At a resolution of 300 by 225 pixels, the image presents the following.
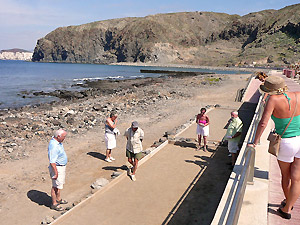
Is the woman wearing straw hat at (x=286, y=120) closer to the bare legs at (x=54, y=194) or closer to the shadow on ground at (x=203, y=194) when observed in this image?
the shadow on ground at (x=203, y=194)

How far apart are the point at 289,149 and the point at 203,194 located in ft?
12.4

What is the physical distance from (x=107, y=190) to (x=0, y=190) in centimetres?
331

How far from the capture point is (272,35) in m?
132

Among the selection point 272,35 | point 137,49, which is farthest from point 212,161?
point 137,49

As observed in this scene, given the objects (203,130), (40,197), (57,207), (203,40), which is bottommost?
(40,197)

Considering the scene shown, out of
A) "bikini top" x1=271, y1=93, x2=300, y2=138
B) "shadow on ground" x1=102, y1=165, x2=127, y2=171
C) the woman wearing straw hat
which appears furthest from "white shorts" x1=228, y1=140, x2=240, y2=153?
"bikini top" x1=271, y1=93, x2=300, y2=138

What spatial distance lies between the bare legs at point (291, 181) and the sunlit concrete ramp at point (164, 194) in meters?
2.38

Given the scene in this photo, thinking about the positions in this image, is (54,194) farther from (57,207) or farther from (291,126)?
(291,126)

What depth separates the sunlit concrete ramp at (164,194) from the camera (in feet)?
19.0

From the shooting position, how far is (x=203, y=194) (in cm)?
679

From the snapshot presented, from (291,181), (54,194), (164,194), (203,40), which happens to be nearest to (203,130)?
(164,194)

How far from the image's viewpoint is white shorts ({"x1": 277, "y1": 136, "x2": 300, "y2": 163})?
343cm

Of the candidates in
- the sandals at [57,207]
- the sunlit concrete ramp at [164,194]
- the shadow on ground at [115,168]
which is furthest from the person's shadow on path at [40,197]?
the shadow on ground at [115,168]

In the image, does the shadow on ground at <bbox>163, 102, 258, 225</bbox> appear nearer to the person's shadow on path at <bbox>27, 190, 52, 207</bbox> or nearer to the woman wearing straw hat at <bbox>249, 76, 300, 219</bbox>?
the woman wearing straw hat at <bbox>249, 76, 300, 219</bbox>
